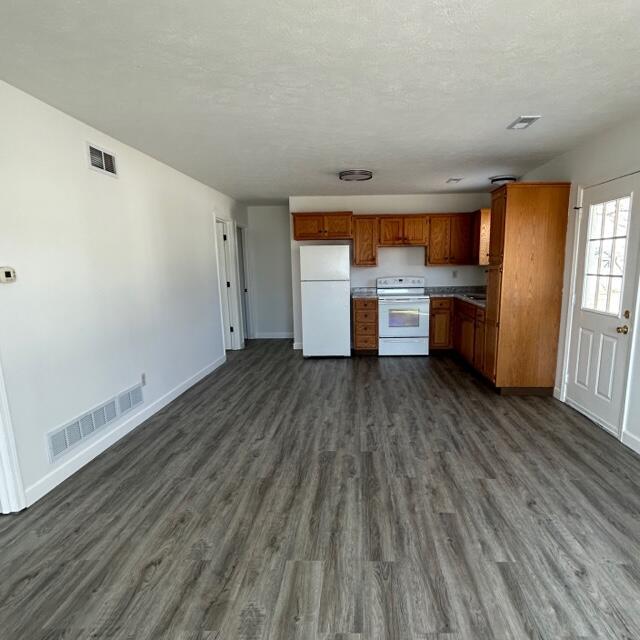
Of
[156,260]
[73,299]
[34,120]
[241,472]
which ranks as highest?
[34,120]

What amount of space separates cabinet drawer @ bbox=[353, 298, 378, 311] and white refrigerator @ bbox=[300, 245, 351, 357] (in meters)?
0.15

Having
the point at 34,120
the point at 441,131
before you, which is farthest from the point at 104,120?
the point at 441,131

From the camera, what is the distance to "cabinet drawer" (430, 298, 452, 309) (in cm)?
542

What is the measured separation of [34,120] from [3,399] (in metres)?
1.65

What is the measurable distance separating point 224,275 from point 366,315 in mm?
2259

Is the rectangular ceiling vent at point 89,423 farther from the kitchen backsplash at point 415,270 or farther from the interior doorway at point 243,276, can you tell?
the kitchen backsplash at point 415,270

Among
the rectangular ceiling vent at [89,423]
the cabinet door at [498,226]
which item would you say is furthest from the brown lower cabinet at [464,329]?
the rectangular ceiling vent at [89,423]

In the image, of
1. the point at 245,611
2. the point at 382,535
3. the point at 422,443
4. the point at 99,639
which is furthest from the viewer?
the point at 422,443

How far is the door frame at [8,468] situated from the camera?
2.03 meters

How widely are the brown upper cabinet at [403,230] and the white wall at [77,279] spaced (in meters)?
2.90

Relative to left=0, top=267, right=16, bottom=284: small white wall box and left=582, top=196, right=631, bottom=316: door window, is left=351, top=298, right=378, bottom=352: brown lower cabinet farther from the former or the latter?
left=0, top=267, right=16, bottom=284: small white wall box

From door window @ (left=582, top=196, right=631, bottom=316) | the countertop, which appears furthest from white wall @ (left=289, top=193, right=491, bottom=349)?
door window @ (left=582, top=196, right=631, bottom=316)

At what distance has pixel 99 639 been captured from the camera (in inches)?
55.1

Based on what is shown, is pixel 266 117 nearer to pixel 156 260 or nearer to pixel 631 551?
pixel 156 260
